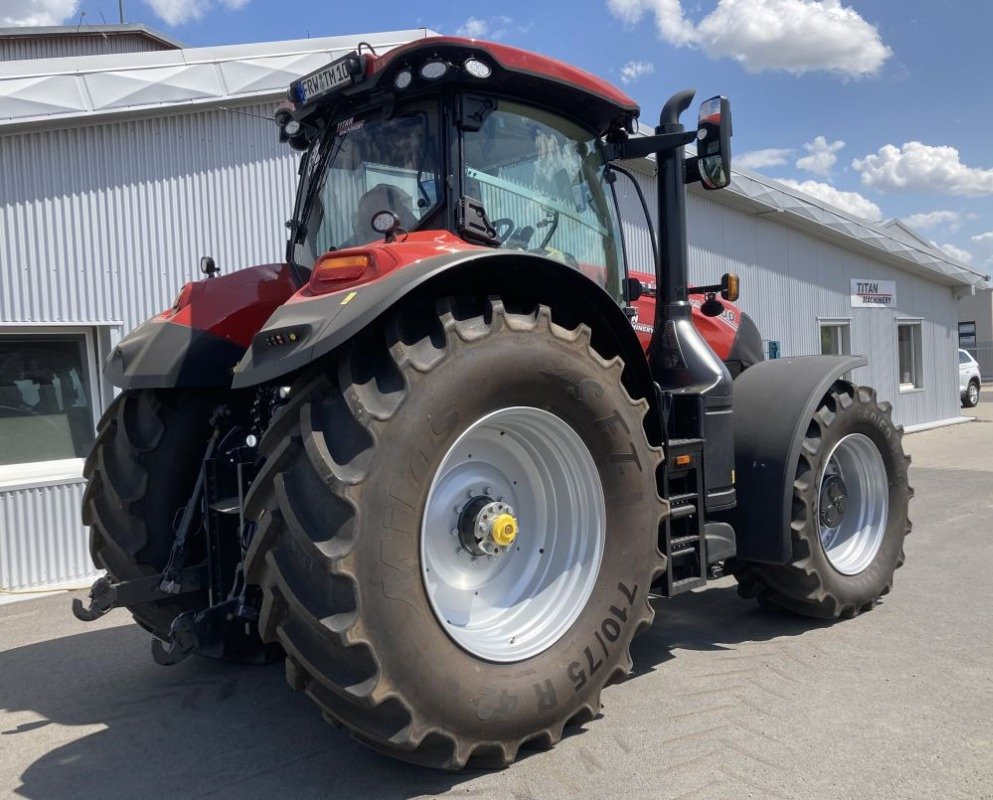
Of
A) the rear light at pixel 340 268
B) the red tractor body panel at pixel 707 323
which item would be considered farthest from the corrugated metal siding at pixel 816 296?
the rear light at pixel 340 268

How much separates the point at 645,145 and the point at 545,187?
652mm

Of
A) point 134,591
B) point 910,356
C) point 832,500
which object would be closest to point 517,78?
point 134,591

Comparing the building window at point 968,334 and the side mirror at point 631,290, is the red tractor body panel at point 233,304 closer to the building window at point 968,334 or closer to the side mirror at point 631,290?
the side mirror at point 631,290

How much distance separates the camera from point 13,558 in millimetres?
6266

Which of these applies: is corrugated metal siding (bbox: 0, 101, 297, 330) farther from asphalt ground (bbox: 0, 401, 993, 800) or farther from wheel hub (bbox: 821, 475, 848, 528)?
wheel hub (bbox: 821, 475, 848, 528)

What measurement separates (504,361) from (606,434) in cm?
56

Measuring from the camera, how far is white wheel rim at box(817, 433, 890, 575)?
4582 millimetres

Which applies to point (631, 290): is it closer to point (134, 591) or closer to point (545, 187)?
point (545, 187)

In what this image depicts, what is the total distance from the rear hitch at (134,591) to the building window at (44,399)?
12.4 feet

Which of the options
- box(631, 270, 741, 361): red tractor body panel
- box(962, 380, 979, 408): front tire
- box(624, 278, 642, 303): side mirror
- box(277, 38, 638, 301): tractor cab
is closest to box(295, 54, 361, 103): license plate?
box(277, 38, 638, 301): tractor cab

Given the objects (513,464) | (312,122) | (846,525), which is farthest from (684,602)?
(312,122)

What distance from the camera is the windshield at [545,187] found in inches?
130

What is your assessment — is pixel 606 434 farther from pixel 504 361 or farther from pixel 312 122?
pixel 312 122

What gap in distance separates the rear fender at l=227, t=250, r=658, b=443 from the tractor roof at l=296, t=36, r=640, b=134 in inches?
30.9
